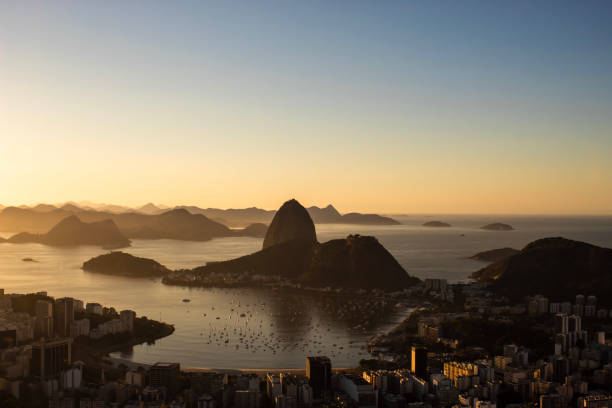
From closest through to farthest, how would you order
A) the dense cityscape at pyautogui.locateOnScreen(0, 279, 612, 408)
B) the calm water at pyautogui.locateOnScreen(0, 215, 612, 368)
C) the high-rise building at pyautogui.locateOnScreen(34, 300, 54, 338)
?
the dense cityscape at pyautogui.locateOnScreen(0, 279, 612, 408) < the calm water at pyautogui.locateOnScreen(0, 215, 612, 368) < the high-rise building at pyautogui.locateOnScreen(34, 300, 54, 338)

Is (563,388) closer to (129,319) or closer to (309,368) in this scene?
(309,368)

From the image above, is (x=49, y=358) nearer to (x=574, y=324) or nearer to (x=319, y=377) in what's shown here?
(x=319, y=377)

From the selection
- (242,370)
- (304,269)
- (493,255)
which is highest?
(493,255)

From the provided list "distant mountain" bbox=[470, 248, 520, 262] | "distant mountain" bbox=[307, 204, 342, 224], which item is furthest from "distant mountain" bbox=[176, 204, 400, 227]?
"distant mountain" bbox=[470, 248, 520, 262]

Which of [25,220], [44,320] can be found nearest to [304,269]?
[44,320]

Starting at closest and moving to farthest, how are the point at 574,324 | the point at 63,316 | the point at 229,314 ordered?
the point at 574,324, the point at 63,316, the point at 229,314

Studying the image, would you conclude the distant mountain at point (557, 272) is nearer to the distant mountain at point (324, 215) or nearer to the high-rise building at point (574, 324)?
the high-rise building at point (574, 324)

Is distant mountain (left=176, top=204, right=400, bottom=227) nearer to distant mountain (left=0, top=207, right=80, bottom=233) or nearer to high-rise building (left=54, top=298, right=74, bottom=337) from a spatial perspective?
distant mountain (left=0, top=207, right=80, bottom=233)
